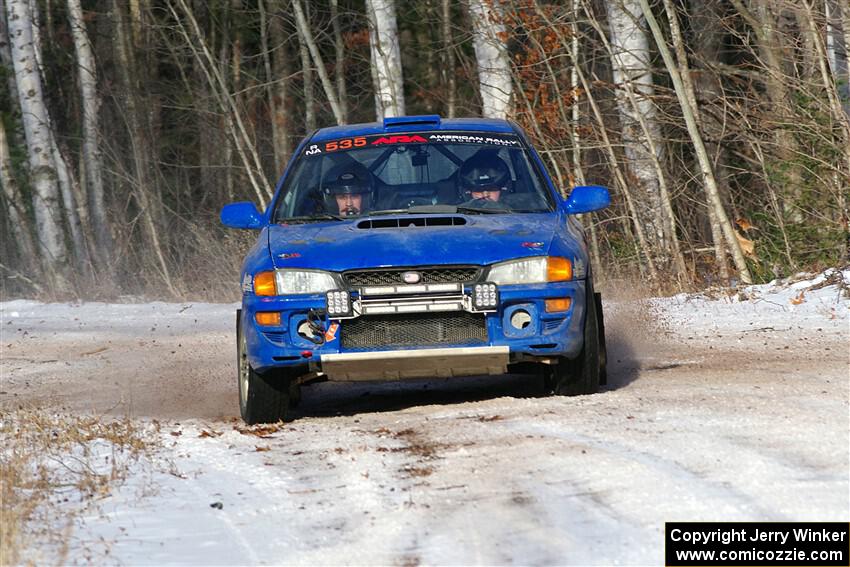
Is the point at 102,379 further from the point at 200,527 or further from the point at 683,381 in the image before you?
the point at 200,527

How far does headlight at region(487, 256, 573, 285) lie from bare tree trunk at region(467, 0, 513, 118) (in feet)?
35.4

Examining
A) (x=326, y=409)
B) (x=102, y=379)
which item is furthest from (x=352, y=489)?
(x=102, y=379)

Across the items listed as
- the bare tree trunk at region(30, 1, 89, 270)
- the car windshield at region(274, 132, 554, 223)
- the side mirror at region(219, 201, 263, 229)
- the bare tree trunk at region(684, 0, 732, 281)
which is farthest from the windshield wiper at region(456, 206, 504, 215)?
the bare tree trunk at region(30, 1, 89, 270)

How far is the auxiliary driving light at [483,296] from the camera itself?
782 cm

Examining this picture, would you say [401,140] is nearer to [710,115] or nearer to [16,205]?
[710,115]

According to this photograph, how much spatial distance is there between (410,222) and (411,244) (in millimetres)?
474

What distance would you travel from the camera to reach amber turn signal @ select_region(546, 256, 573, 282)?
Answer: 797cm

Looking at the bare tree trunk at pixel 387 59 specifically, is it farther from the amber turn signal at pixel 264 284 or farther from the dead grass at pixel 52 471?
the amber turn signal at pixel 264 284

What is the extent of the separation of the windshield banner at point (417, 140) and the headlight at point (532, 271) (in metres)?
1.73

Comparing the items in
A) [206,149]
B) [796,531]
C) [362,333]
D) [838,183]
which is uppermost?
[206,149]

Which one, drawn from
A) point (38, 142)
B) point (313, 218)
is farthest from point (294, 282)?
point (38, 142)

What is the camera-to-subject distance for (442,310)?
7836 millimetres

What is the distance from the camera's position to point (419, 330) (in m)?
7.89

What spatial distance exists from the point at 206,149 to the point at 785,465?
31890 millimetres
